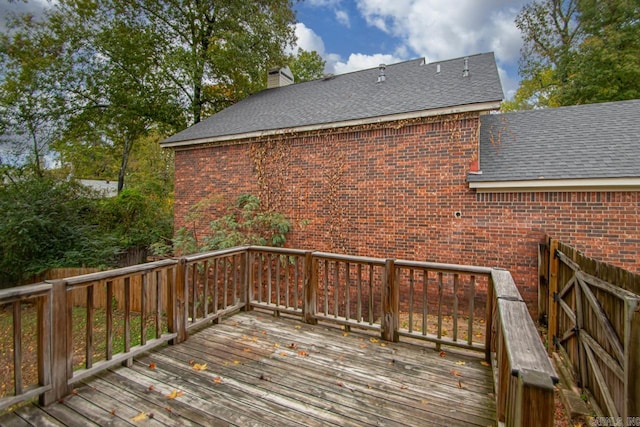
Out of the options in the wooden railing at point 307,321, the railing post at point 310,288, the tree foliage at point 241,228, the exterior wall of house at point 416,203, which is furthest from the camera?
the tree foliage at point 241,228

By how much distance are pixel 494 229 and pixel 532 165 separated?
1307 mm

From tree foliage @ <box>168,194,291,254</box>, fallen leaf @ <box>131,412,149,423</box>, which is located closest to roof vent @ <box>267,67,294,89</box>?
tree foliage @ <box>168,194,291,254</box>

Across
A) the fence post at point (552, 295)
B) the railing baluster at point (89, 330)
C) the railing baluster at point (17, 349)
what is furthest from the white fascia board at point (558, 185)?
the railing baluster at point (17, 349)

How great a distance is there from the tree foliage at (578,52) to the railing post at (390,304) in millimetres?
15033

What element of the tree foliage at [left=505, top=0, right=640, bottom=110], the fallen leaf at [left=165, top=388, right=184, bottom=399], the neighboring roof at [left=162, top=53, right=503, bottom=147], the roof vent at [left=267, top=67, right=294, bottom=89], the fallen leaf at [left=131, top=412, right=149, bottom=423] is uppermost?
the tree foliage at [left=505, top=0, right=640, bottom=110]

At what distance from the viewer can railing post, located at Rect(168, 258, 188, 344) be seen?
11.0 feet

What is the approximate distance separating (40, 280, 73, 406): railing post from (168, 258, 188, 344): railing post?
1.00 m

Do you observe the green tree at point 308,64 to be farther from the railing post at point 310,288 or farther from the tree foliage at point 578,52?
the railing post at point 310,288

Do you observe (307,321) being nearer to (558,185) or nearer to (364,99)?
(558,185)

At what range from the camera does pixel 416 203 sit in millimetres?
5867

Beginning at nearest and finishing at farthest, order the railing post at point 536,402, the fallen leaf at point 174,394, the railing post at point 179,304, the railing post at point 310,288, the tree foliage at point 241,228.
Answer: the railing post at point 536,402 < the fallen leaf at point 174,394 < the railing post at point 179,304 < the railing post at point 310,288 < the tree foliage at point 241,228

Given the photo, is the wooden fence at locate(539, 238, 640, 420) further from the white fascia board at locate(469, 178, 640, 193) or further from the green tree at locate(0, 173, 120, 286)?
the green tree at locate(0, 173, 120, 286)

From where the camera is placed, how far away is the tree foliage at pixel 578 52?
12.2 m

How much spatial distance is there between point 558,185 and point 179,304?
588 centimetres
